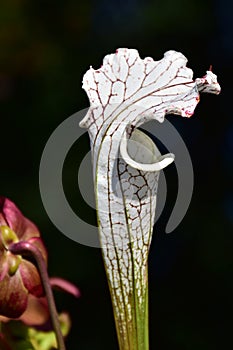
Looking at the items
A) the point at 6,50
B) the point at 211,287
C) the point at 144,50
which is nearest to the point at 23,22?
the point at 6,50

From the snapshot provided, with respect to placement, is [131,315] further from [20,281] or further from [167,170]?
[167,170]

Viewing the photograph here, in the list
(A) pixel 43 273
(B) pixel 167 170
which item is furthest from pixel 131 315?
(B) pixel 167 170

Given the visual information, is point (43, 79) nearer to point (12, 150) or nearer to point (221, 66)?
point (12, 150)

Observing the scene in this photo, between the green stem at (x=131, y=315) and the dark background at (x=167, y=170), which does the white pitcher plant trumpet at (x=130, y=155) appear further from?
the dark background at (x=167, y=170)

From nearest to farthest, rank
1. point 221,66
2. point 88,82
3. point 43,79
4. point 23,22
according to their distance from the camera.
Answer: point 88,82
point 23,22
point 43,79
point 221,66

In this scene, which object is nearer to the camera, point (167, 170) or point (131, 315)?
point (131, 315)

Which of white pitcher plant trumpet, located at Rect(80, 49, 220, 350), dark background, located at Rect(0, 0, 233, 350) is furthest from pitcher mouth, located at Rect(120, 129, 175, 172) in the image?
dark background, located at Rect(0, 0, 233, 350)
